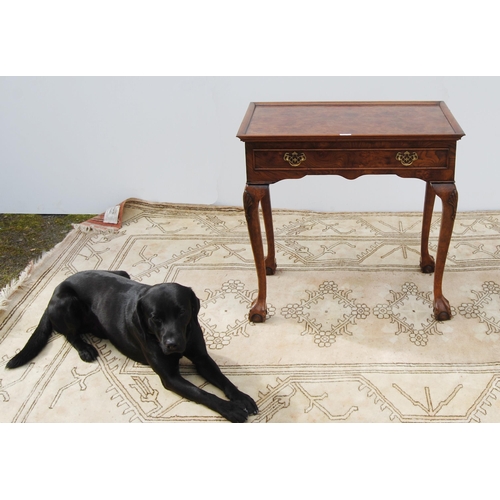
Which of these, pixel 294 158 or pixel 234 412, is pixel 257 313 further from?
pixel 294 158

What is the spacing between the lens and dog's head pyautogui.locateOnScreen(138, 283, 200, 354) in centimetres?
225

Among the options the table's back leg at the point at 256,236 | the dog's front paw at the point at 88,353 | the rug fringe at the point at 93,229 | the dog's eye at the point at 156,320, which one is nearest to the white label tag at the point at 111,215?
the rug fringe at the point at 93,229

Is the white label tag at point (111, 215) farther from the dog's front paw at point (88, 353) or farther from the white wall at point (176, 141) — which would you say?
the dog's front paw at point (88, 353)

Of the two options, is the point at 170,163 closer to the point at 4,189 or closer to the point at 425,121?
the point at 4,189

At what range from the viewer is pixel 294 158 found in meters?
2.59

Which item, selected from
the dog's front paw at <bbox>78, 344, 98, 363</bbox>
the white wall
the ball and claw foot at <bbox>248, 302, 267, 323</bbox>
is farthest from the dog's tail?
the white wall

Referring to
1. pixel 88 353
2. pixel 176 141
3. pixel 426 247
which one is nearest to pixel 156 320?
pixel 88 353

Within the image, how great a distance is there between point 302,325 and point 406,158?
2.97 feet

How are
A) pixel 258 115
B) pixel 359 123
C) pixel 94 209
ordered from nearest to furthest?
pixel 359 123 < pixel 258 115 < pixel 94 209

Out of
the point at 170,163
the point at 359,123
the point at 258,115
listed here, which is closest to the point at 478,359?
the point at 359,123

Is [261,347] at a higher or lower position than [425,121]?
lower

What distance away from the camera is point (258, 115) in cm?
284
